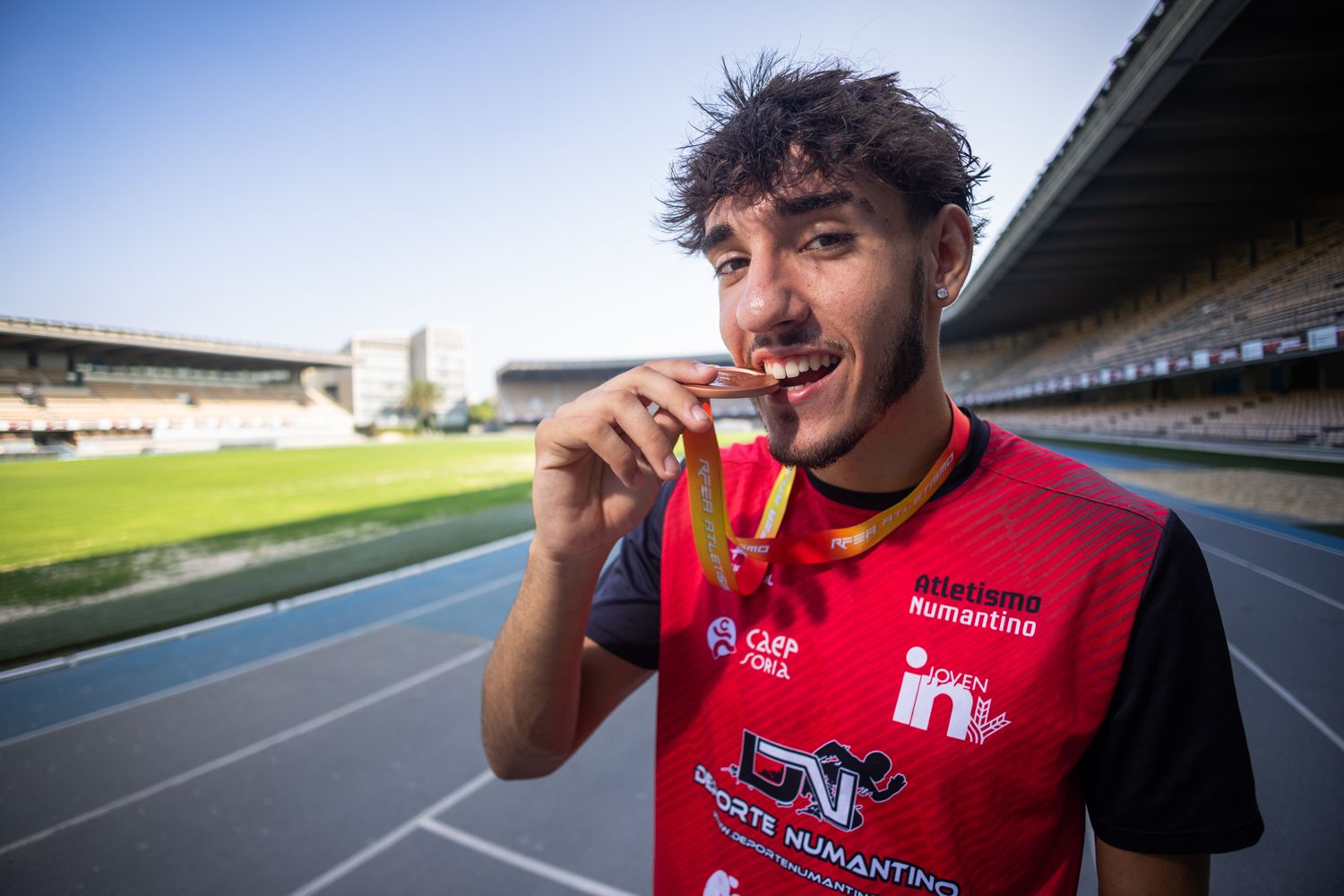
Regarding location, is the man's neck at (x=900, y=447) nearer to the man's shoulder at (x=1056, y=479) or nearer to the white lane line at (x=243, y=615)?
the man's shoulder at (x=1056, y=479)

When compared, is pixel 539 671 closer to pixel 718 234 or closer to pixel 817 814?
pixel 817 814

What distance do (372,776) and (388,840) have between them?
620 mm

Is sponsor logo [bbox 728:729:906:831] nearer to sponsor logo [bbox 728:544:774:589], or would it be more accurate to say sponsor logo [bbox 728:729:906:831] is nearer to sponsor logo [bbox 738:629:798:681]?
sponsor logo [bbox 738:629:798:681]

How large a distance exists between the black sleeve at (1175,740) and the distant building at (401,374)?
7866cm

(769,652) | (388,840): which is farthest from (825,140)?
(388,840)

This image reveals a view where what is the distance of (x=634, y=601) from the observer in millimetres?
1443

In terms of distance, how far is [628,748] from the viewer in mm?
3512

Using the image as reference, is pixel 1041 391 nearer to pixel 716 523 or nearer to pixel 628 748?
pixel 628 748

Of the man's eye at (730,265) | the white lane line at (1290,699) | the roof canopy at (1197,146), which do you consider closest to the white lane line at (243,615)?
the man's eye at (730,265)

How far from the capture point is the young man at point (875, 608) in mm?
945

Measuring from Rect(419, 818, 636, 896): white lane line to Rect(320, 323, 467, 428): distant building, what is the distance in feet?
250

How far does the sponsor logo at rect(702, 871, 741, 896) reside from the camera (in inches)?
45.4

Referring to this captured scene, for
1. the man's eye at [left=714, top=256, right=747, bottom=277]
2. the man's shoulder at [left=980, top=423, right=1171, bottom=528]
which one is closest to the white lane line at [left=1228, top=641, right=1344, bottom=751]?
the man's shoulder at [left=980, top=423, right=1171, bottom=528]

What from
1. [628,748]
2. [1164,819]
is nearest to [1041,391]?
[628,748]
